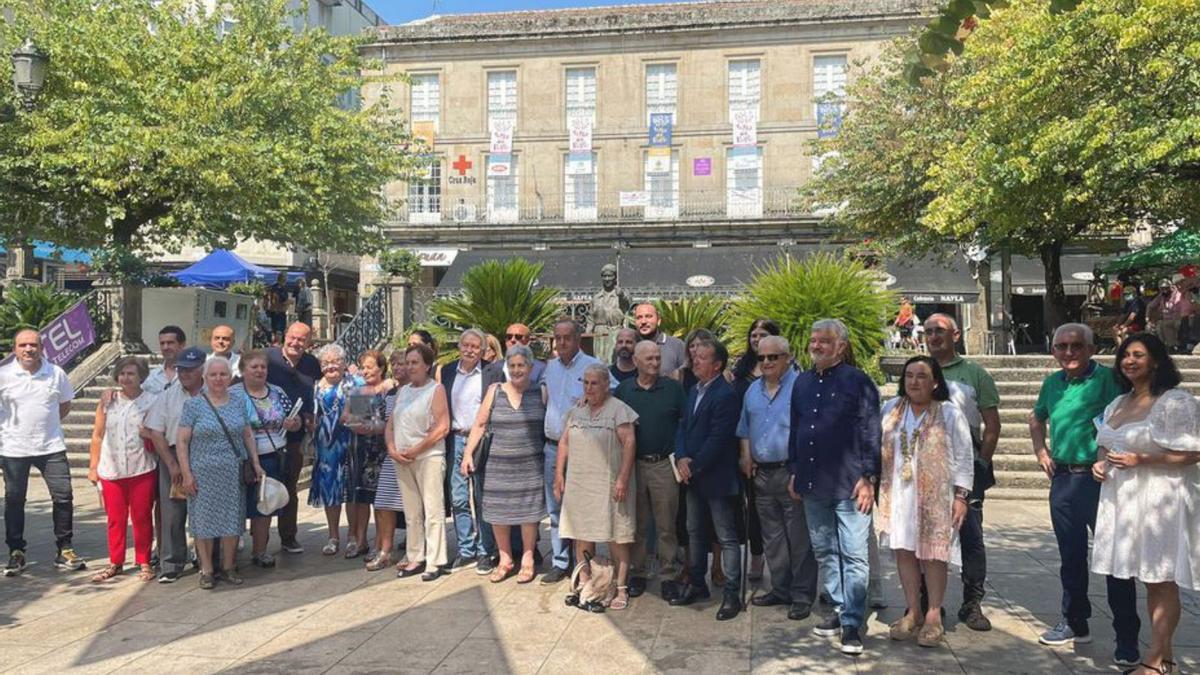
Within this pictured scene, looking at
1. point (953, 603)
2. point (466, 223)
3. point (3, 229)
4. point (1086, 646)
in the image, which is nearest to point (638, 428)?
point (953, 603)

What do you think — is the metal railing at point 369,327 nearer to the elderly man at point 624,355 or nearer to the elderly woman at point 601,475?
the elderly man at point 624,355

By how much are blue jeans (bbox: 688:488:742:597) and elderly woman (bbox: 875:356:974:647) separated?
0.92 metres

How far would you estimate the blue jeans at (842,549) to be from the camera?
4598mm

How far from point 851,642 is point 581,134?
26.9 m

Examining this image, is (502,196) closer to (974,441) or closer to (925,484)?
(974,441)

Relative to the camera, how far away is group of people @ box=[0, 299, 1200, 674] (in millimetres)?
4250

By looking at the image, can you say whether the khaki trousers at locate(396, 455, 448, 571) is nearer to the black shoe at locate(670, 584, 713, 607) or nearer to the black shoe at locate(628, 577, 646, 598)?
the black shoe at locate(628, 577, 646, 598)

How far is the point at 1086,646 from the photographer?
4574mm

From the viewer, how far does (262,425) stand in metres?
6.26

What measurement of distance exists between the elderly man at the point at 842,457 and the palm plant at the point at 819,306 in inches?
241

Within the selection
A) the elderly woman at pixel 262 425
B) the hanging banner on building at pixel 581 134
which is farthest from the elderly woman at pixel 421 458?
the hanging banner on building at pixel 581 134

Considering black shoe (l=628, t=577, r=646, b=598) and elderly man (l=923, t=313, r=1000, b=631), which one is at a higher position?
elderly man (l=923, t=313, r=1000, b=631)

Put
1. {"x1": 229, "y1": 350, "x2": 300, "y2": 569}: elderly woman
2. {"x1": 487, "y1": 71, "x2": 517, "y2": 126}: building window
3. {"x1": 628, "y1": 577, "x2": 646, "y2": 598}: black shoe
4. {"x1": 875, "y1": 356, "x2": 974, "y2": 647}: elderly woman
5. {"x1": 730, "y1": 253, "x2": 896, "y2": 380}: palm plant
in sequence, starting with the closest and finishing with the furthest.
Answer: {"x1": 875, "y1": 356, "x2": 974, "y2": 647}: elderly woman < {"x1": 628, "y1": 577, "x2": 646, "y2": 598}: black shoe < {"x1": 229, "y1": 350, "x2": 300, "y2": 569}: elderly woman < {"x1": 730, "y1": 253, "x2": 896, "y2": 380}: palm plant < {"x1": 487, "y1": 71, "x2": 517, "y2": 126}: building window

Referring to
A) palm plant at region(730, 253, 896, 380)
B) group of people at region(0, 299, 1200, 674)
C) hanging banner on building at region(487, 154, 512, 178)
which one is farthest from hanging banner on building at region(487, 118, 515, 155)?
group of people at region(0, 299, 1200, 674)
